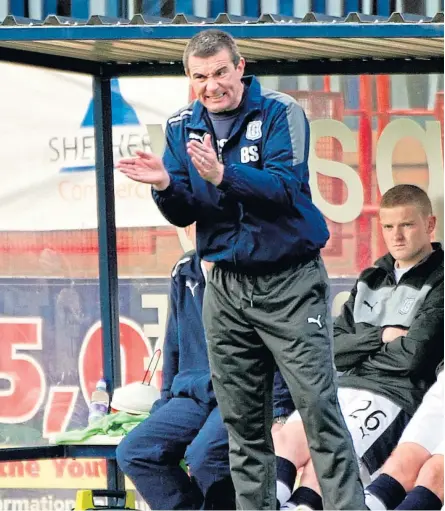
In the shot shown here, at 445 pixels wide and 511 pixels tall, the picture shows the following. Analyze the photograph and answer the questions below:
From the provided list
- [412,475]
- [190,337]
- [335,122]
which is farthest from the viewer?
[335,122]

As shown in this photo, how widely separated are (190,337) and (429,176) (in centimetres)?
136

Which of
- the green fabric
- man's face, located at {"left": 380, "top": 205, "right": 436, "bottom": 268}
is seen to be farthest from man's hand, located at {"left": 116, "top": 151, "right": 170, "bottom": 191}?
the green fabric

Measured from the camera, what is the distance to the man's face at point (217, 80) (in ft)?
16.9

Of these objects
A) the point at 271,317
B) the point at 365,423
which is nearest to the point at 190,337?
the point at 365,423

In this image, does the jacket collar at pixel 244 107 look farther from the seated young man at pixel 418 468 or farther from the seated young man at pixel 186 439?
the seated young man at pixel 418 468

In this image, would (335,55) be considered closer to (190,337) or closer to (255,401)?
(190,337)

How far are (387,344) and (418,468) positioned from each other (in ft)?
2.00

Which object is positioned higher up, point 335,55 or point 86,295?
point 335,55

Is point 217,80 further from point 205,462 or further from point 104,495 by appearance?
point 104,495

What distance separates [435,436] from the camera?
5.95 meters

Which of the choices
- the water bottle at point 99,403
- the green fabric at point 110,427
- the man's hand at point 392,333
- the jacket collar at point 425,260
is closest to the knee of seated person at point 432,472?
the man's hand at point 392,333

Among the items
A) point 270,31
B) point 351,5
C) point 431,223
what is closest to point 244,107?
point 270,31

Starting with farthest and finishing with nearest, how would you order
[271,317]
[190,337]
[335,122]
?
[335,122]
[190,337]
[271,317]

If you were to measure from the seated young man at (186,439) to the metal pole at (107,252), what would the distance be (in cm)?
73
